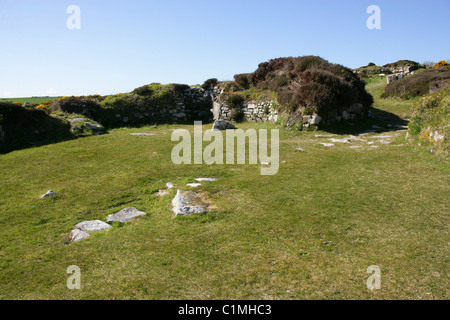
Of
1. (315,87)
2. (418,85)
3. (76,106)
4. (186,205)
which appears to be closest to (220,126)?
(315,87)

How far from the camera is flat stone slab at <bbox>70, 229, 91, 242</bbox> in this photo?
6.11m

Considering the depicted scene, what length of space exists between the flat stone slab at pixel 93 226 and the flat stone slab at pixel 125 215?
249 millimetres

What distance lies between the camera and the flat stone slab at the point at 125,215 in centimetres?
697

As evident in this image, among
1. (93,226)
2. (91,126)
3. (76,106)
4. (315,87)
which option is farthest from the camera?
(76,106)

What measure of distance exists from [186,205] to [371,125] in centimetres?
1639

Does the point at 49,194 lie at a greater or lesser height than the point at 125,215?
greater

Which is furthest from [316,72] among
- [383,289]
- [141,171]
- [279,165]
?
[383,289]

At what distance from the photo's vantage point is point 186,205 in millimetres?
7359

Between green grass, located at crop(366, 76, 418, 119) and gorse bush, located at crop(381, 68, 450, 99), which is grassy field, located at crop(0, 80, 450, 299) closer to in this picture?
green grass, located at crop(366, 76, 418, 119)

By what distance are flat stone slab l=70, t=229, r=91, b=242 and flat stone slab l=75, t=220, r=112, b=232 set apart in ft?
0.46

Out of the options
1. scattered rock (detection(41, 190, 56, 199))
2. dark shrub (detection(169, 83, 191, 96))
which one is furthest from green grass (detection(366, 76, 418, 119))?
scattered rock (detection(41, 190, 56, 199))

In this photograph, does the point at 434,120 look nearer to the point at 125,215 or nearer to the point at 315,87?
the point at 315,87
